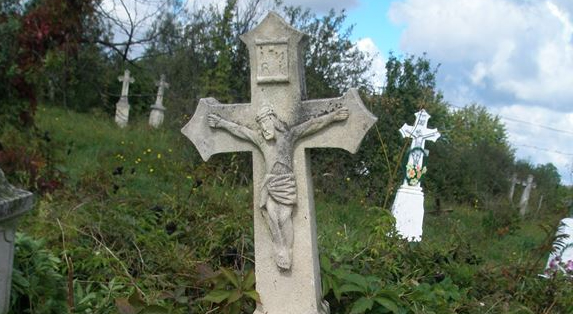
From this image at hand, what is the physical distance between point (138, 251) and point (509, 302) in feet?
8.51

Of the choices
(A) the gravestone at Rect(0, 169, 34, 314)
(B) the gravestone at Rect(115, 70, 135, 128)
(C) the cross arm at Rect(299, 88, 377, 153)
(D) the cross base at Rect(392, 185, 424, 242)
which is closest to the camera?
(A) the gravestone at Rect(0, 169, 34, 314)

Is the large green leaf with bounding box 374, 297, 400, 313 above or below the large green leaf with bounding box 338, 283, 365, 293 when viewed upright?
below

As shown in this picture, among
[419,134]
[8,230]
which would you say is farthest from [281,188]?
[419,134]

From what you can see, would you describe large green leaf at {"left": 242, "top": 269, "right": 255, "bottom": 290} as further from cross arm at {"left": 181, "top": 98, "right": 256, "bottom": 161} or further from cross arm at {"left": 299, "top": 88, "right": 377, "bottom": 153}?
cross arm at {"left": 299, "top": 88, "right": 377, "bottom": 153}

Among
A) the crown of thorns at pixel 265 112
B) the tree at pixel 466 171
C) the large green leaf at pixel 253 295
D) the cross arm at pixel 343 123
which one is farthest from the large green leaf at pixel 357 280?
the tree at pixel 466 171

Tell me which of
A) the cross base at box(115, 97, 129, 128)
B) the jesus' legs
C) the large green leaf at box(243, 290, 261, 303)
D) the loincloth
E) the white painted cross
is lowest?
the large green leaf at box(243, 290, 261, 303)

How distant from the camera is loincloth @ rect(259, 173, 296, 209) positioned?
3184 mm

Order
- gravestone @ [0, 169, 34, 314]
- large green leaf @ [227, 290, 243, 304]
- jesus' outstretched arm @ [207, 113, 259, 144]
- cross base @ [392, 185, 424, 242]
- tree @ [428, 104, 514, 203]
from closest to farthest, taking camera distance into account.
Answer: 1. gravestone @ [0, 169, 34, 314]
2. large green leaf @ [227, 290, 243, 304]
3. jesus' outstretched arm @ [207, 113, 259, 144]
4. cross base @ [392, 185, 424, 242]
5. tree @ [428, 104, 514, 203]

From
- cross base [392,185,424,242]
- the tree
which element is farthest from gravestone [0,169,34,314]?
the tree

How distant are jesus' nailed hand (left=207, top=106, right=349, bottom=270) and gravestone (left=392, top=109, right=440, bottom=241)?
462cm

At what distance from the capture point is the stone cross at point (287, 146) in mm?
3180

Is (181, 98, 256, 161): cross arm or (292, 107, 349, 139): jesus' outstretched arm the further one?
(181, 98, 256, 161): cross arm

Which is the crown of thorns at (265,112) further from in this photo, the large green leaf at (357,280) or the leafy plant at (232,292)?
the large green leaf at (357,280)

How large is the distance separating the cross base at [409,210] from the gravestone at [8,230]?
5.29 meters
